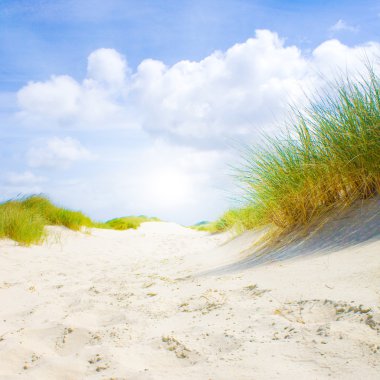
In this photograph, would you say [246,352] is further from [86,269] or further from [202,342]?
[86,269]

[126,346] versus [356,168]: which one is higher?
[356,168]

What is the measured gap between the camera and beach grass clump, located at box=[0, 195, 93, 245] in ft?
21.1

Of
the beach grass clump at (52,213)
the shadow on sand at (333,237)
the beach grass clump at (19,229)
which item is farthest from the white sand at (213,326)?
the beach grass clump at (52,213)

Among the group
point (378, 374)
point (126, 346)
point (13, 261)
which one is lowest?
point (378, 374)

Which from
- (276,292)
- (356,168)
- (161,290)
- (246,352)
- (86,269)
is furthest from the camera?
(86,269)

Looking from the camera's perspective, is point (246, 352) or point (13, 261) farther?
point (13, 261)

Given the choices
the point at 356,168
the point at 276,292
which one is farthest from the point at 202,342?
the point at 356,168

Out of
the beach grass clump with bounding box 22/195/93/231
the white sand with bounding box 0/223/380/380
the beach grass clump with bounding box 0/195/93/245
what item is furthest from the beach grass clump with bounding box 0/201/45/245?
the white sand with bounding box 0/223/380/380

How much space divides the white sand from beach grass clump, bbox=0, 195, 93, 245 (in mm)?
3630

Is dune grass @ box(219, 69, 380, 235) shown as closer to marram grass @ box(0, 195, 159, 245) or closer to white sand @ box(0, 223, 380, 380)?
white sand @ box(0, 223, 380, 380)

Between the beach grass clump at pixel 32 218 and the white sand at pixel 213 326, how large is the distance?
3.63 meters

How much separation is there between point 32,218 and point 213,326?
262 inches

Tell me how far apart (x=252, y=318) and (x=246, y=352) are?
33 centimetres

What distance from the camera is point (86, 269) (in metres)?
4.72
